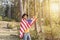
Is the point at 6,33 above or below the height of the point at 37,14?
below

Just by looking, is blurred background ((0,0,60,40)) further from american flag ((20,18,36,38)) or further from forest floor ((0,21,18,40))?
american flag ((20,18,36,38))

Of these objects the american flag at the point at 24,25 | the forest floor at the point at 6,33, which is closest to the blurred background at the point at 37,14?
the forest floor at the point at 6,33

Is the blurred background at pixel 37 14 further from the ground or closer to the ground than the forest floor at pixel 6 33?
further from the ground

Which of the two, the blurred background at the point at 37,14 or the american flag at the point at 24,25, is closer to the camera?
the american flag at the point at 24,25

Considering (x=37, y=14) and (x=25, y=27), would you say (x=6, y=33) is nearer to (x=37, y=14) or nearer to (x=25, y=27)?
(x=25, y=27)

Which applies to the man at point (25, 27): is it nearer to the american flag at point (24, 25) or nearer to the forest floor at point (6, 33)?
the american flag at point (24, 25)

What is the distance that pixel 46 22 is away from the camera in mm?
5660

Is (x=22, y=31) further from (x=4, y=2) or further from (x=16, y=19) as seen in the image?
(x=4, y=2)

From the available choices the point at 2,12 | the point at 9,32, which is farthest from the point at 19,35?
the point at 2,12

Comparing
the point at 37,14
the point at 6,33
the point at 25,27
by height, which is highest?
the point at 37,14

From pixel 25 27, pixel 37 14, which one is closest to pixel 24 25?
pixel 25 27

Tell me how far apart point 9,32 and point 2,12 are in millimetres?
519

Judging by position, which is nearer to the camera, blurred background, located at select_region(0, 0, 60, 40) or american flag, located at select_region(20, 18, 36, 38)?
american flag, located at select_region(20, 18, 36, 38)

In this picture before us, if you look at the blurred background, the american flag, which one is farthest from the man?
the blurred background
